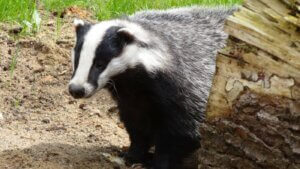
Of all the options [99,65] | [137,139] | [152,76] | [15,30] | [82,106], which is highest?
[99,65]

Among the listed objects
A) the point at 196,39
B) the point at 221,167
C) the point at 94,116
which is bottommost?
the point at 94,116

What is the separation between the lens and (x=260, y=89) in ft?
11.2

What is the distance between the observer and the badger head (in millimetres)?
3930

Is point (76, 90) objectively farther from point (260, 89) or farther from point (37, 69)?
point (37, 69)

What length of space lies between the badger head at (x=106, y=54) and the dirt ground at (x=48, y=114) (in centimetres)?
63

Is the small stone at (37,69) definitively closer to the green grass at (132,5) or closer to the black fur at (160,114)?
the green grass at (132,5)

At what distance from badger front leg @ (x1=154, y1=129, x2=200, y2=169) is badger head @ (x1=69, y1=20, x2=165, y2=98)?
1.62 ft

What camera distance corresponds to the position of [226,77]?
3568mm

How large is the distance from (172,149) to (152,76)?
1.75ft

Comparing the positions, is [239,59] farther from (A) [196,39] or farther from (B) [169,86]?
(A) [196,39]

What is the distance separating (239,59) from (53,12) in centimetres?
336

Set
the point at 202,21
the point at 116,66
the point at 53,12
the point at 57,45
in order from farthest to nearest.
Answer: the point at 53,12
the point at 57,45
the point at 202,21
the point at 116,66

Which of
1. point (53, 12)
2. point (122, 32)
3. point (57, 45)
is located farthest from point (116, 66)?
point (53, 12)

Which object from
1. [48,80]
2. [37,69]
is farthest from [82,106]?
[37,69]
